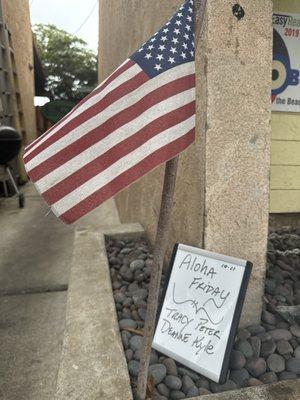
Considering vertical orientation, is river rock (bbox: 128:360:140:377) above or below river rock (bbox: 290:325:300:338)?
below

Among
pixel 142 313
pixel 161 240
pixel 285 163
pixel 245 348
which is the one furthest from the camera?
pixel 285 163

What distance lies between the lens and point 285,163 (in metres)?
3.34

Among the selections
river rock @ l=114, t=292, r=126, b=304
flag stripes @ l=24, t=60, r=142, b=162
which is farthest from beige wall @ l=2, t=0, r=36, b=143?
flag stripes @ l=24, t=60, r=142, b=162

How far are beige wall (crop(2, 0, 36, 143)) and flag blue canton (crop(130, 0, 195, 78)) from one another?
760cm

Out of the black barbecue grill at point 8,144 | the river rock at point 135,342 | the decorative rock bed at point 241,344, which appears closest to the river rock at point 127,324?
the decorative rock bed at point 241,344

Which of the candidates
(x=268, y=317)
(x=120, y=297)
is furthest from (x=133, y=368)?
(x=268, y=317)

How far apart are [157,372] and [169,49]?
1370 mm

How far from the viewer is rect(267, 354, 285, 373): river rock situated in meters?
1.69

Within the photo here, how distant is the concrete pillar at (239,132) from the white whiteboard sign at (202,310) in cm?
21

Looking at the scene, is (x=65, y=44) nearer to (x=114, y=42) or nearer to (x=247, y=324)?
(x=114, y=42)

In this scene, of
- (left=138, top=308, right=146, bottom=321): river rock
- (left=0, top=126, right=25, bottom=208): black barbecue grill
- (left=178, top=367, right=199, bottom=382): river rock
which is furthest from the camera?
(left=0, top=126, right=25, bottom=208): black barbecue grill

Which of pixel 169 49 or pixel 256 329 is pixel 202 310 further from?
pixel 169 49

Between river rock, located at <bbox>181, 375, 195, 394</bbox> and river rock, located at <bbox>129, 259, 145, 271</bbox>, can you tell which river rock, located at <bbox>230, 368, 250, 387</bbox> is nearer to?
river rock, located at <bbox>181, 375, 195, 394</bbox>

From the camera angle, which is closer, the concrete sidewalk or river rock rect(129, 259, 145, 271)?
the concrete sidewalk
